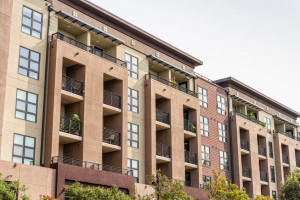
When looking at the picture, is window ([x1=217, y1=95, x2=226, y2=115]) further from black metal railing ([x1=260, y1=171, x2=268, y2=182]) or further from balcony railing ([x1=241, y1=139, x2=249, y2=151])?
black metal railing ([x1=260, y1=171, x2=268, y2=182])

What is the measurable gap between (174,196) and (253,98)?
27550mm

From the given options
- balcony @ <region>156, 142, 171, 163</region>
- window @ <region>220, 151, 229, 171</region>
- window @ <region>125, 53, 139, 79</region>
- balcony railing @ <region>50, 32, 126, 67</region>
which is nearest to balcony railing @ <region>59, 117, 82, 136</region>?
balcony railing @ <region>50, 32, 126, 67</region>

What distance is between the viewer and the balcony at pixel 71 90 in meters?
32.1

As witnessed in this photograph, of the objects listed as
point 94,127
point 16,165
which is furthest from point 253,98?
point 16,165

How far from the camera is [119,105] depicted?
118ft

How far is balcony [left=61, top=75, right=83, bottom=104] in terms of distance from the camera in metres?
32.1

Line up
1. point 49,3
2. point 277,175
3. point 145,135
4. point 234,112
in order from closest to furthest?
point 49,3, point 145,135, point 234,112, point 277,175

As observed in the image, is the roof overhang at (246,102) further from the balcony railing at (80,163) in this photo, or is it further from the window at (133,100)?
the balcony railing at (80,163)

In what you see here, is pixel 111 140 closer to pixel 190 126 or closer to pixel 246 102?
pixel 190 126

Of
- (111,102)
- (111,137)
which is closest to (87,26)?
(111,102)

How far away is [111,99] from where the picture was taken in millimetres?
35781

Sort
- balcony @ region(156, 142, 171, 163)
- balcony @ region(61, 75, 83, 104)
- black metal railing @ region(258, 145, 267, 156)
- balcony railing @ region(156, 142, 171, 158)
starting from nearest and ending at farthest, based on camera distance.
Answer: balcony @ region(61, 75, 83, 104), balcony @ region(156, 142, 171, 163), balcony railing @ region(156, 142, 171, 158), black metal railing @ region(258, 145, 267, 156)

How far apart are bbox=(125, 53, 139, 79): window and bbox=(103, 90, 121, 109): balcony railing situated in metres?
3.18

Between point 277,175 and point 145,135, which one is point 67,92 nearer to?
point 145,135
